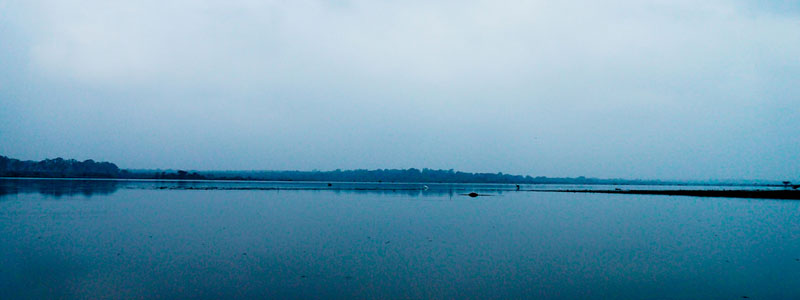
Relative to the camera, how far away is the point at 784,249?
1817 cm

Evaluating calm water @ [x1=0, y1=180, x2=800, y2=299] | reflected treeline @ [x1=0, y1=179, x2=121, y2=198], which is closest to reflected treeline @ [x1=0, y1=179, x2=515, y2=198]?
reflected treeline @ [x1=0, y1=179, x2=121, y2=198]

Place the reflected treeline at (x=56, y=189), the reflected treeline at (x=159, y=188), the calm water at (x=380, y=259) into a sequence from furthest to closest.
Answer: the reflected treeline at (x=159, y=188), the reflected treeline at (x=56, y=189), the calm water at (x=380, y=259)

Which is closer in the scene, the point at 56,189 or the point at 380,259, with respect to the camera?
the point at 380,259

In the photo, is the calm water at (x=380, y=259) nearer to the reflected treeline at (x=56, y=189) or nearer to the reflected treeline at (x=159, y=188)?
the reflected treeline at (x=56, y=189)

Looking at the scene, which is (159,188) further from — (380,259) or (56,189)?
(380,259)

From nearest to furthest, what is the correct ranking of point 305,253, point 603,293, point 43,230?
1. point 603,293
2. point 305,253
3. point 43,230

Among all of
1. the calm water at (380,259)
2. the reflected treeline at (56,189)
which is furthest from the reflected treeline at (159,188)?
the calm water at (380,259)

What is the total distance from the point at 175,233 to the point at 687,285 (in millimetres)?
17100

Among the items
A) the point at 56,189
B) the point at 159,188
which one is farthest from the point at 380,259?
the point at 159,188

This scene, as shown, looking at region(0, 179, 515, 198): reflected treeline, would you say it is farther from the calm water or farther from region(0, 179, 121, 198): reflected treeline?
the calm water

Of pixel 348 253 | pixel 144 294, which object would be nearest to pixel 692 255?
pixel 348 253

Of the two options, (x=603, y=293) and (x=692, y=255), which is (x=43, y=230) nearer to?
(x=603, y=293)

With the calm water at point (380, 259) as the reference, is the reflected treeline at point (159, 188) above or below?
above

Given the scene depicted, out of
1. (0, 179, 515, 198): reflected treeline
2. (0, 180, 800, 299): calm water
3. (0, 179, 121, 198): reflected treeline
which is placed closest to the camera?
(0, 180, 800, 299): calm water
